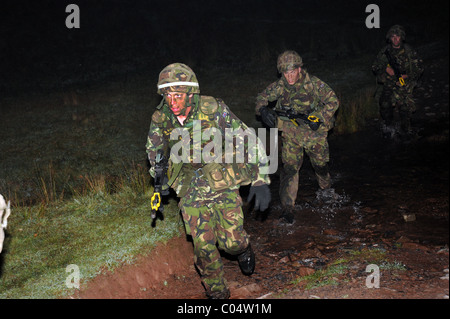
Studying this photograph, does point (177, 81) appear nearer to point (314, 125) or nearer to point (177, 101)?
point (177, 101)

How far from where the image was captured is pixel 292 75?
5.44 metres

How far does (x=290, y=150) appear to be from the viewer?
18.9 feet

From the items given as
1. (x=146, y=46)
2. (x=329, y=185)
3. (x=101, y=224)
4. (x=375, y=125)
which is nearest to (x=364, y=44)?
(x=375, y=125)

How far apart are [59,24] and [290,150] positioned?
1903cm

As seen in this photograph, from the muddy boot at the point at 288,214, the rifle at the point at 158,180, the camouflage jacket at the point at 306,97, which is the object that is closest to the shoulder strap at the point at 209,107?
the rifle at the point at 158,180

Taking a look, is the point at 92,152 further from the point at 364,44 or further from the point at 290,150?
the point at 364,44

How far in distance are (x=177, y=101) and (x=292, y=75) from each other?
2.02 m

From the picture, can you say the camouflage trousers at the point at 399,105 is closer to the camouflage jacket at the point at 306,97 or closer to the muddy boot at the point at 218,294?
A: the camouflage jacket at the point at 306,97

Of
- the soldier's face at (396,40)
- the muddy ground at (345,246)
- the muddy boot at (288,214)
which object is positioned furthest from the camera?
the soldier's face at (396,40)

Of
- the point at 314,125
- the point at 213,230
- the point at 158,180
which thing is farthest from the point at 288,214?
the point at 158,180

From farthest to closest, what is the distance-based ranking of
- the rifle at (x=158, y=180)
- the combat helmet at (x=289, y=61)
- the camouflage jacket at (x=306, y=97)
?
the camouflage jacket at (x=306, y=97), the combat helmet at (x=289, y=61), the rifle at (x=158, y=180)

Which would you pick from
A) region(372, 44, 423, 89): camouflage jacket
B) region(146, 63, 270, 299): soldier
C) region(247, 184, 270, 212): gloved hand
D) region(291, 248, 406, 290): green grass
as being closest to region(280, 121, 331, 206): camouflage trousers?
region(291, 248, 406, 290): green grass

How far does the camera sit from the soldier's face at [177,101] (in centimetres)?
390

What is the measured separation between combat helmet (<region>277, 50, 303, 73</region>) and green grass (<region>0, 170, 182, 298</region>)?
84.1 inches
